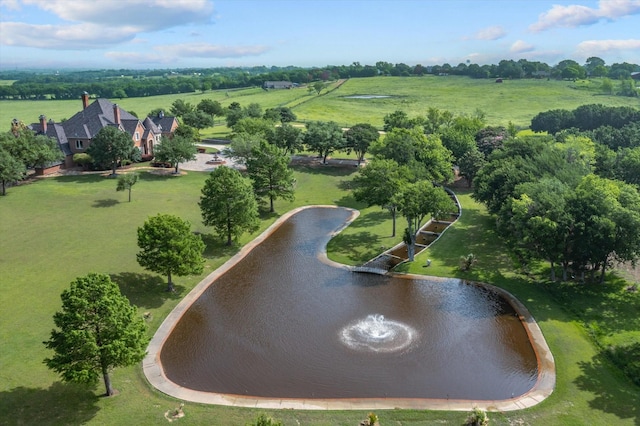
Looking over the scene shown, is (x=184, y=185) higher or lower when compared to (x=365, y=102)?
lower

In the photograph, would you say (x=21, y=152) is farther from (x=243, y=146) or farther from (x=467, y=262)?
(x=467, y=262)

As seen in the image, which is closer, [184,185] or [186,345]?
[186,345]

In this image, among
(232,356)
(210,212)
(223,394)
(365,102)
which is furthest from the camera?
(365,102)

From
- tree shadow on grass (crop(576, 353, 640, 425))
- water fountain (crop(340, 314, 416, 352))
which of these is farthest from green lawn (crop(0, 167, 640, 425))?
water fountain (crop(340, 314, 416, 352))

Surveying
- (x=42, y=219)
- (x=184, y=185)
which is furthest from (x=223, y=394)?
(x=184, y=185)

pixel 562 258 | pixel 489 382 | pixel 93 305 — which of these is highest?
pixel 93 305

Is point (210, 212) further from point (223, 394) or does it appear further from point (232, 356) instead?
point (223, 394)


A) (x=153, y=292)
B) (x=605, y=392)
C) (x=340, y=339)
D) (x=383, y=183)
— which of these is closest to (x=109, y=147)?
(x=153, y=292)

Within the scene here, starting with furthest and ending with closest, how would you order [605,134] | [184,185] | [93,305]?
[605,134] < [184,185] < [93,305]

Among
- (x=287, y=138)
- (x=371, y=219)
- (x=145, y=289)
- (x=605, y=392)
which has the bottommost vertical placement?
(x=605, y=392)
